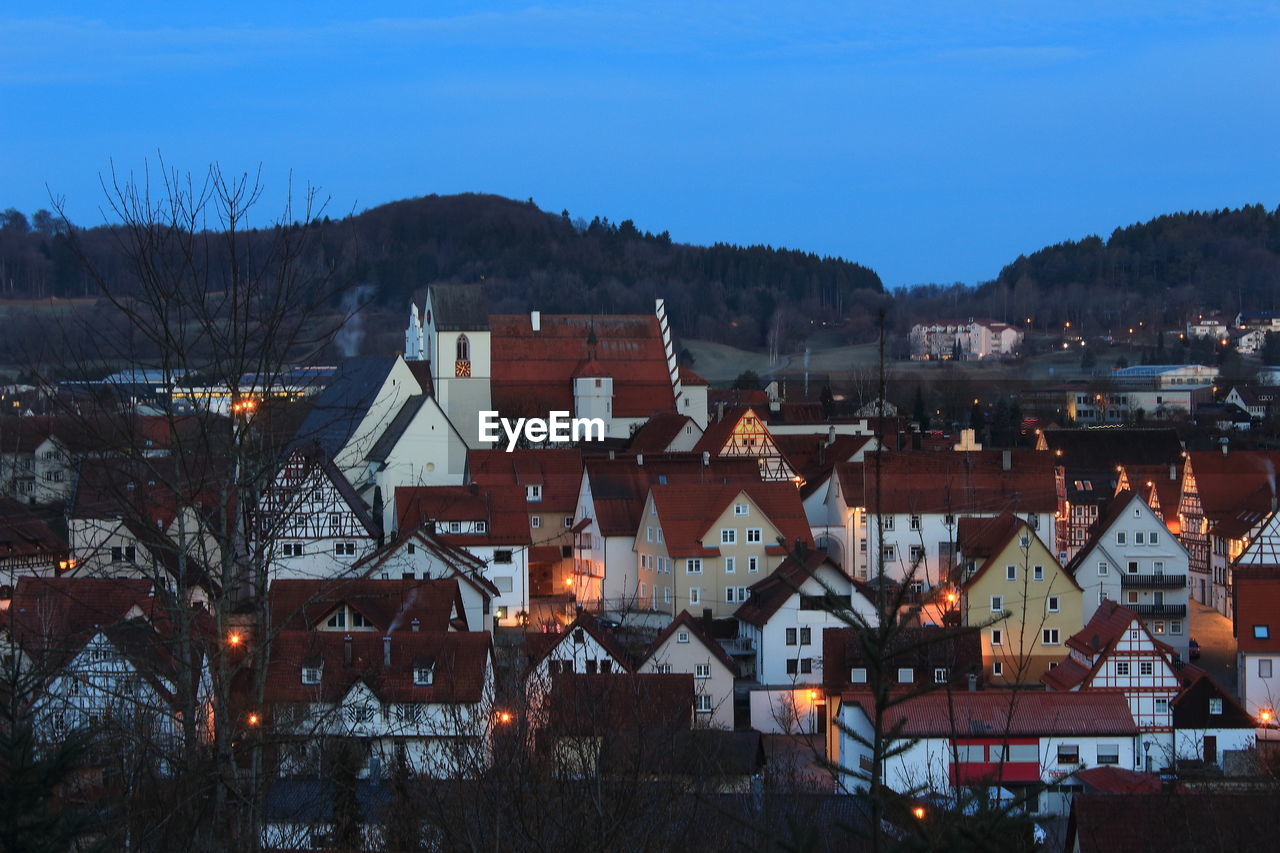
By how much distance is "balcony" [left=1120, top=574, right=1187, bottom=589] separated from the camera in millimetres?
30312

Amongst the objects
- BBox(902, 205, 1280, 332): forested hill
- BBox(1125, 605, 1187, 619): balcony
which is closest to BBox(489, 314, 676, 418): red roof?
BBox(1125, 605, 1187, 619): balcony

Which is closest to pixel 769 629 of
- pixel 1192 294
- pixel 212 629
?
pixel 212 629

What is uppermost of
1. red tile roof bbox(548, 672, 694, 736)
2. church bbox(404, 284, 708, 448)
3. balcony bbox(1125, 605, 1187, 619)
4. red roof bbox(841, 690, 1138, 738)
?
church bbox(404, 284, 708, 448)

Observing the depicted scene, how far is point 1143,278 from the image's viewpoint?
509 feet

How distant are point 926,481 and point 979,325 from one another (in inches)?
3834

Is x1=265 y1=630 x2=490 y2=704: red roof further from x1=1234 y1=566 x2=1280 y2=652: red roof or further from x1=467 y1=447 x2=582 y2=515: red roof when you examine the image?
x1=467 y1=447 x2=582 y2=515: red roof

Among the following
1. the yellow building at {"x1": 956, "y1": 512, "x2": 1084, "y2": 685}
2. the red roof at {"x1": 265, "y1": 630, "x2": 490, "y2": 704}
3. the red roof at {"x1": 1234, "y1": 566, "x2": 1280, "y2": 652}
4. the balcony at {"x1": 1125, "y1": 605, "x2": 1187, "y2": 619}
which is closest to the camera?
the red roof at {"x1": 265, "y1": 630, "x2": 490, "y2": 704}

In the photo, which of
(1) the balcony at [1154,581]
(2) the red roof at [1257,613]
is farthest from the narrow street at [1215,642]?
(2) the red roof at [1257,613]

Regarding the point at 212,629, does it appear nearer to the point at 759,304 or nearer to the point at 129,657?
the point at 129,657

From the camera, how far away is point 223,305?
270 inches

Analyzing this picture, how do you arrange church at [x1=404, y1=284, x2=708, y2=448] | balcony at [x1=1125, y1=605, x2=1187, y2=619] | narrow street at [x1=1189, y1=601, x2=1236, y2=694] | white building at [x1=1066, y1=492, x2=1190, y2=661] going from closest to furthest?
narrow street at [x1=1189, y1=601, x2=1236, y2=694]
balcony at [x1=1125, y1=605, x2=1187, y2=619]
white building at [x1=1066, y1=492, x2=1190, y2=661]
church at [x1=404, y1=284, x2=708, y2=448]

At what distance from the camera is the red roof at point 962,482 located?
32250mm

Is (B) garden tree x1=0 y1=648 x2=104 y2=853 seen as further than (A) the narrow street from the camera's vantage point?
No

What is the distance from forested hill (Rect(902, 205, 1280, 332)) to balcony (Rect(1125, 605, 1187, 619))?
108m
